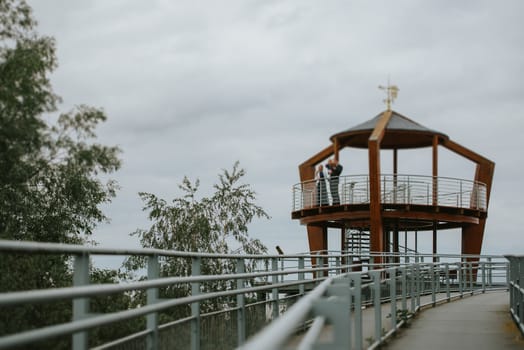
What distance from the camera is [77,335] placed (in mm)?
5906

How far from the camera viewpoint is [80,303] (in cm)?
592

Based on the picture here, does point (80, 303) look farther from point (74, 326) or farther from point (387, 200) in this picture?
point (387, 200)

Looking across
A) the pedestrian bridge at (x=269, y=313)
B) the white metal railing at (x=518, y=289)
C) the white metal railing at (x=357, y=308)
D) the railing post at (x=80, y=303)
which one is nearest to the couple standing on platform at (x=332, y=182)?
the white metal railing at (x=357, y=308)

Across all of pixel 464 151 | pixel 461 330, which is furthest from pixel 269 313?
pixel 464 151

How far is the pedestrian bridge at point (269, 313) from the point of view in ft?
16.5

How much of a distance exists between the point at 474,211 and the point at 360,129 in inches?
217

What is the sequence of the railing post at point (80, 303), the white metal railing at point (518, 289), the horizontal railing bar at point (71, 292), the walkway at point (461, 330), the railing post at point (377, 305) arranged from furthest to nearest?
1. the white metal railing at point (518, 289)
2. the walkway at point (461, 330)
3. the railing post at point (377, 305)
4. the railing post at point (80, 303)
5. the horizontal railing bar at point (71, 292)

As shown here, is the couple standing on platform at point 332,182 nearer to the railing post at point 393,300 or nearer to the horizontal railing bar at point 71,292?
the railing post at point 393,300

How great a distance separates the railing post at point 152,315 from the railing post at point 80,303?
4.99 feet

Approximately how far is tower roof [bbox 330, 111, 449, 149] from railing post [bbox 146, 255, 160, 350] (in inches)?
1177

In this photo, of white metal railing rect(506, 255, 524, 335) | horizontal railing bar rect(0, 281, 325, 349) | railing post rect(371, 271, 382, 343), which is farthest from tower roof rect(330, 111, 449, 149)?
horizontal railing bar rect(0, 281, 325, 349)

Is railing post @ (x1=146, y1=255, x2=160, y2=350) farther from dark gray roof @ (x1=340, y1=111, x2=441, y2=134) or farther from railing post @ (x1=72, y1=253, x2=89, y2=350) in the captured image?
dark gray roof @ (x1=340, y1=111, x2=441, y2=134)

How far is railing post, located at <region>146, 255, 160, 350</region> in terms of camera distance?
7570mm

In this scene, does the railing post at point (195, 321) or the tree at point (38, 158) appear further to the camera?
the tree at point (38, 158)
